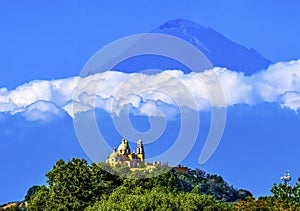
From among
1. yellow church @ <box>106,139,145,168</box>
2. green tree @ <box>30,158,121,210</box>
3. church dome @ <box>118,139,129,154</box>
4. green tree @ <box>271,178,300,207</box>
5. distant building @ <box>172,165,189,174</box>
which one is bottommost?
green tree @ <box>271,178,300,207</box>

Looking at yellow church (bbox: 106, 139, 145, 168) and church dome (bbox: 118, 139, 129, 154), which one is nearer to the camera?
yellow church (bbox: 106, 139, 145, 168)

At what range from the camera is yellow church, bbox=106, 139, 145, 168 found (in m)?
43.0

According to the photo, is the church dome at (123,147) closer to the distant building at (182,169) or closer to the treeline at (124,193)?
the treeline at (124,193)

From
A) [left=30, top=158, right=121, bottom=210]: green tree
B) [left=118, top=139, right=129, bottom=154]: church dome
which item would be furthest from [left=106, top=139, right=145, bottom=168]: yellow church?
[left=30, top=158, right=121, bottom=210]: green tree

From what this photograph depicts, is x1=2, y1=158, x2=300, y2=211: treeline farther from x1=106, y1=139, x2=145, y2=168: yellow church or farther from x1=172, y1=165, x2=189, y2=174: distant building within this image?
x1=172, y1=165, x2=189, y2=174: distant building

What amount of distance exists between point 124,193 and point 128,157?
12426 mm

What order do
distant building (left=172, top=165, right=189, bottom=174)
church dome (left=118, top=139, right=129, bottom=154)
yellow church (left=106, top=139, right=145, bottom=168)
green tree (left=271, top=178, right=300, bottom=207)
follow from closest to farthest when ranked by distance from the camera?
green tree (left=271, top=178, right=300, bottom=207) < yellow church (left=106, top=139, right=145, bottom=168) < church dome (left=118, top=139, right=129, bottom=154) < distant building (left=172, top=165, right=189, bottom=174)

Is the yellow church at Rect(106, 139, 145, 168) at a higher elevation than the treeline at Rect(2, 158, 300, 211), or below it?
higher

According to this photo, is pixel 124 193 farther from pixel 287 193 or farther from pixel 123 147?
pixel 123 147

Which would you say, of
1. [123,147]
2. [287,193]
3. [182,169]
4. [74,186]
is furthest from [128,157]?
[182,169]

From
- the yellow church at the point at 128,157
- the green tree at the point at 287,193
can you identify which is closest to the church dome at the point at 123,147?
the yellow church at the point at 128,157

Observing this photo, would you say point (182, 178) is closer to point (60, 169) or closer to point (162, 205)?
point (60, 169)

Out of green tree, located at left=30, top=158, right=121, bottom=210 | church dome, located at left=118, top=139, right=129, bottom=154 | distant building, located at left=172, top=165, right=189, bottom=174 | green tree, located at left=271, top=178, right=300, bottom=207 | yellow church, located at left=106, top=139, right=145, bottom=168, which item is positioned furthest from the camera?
distant building, located at left=172, top=165, right=189, bottom=174

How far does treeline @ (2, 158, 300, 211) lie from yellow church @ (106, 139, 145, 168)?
2.67 feet
